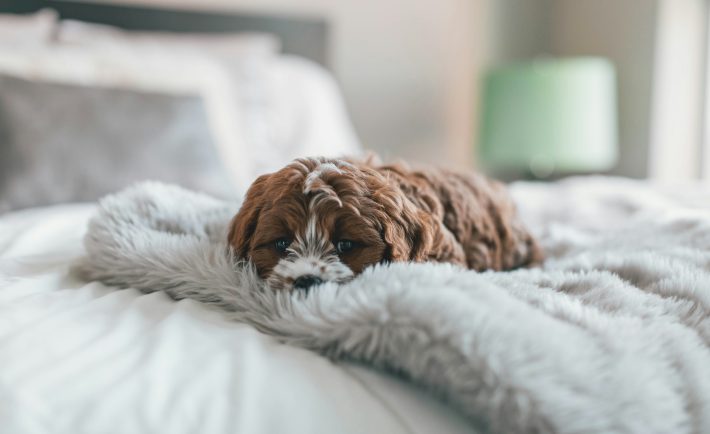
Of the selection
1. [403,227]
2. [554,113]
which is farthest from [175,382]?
[554,113]

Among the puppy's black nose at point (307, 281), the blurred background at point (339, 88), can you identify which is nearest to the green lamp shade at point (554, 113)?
the blurred background at point (339, 88)

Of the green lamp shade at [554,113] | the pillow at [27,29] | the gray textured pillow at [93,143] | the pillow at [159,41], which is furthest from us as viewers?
the green lamp shade at [554,113]

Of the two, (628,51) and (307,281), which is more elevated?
(628,51)

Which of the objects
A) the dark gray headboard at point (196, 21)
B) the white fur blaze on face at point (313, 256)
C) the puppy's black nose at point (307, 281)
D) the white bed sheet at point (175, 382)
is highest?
the dark gray headboard at point (196, 21)

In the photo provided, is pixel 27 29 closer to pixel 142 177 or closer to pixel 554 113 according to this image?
pixel 142 177

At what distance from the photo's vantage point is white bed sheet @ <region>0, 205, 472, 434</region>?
637 mm

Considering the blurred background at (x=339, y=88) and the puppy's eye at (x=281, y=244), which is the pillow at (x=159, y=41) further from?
the puppy's eye at (x=281, y=244)

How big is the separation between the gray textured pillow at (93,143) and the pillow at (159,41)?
0.54 m

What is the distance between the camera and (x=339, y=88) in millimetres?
3162

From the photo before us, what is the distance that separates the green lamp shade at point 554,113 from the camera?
9.35 feet

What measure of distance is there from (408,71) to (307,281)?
2.60 meters

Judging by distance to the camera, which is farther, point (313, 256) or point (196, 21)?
point (196, 21)

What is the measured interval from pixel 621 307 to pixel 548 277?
0.14 m

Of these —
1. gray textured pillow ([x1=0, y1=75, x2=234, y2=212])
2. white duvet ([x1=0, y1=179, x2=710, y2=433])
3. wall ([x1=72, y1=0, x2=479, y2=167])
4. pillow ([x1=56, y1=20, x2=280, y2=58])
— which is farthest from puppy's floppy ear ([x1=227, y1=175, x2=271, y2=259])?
wall ([x1=72, y1=0, x2=479, y2=167])
